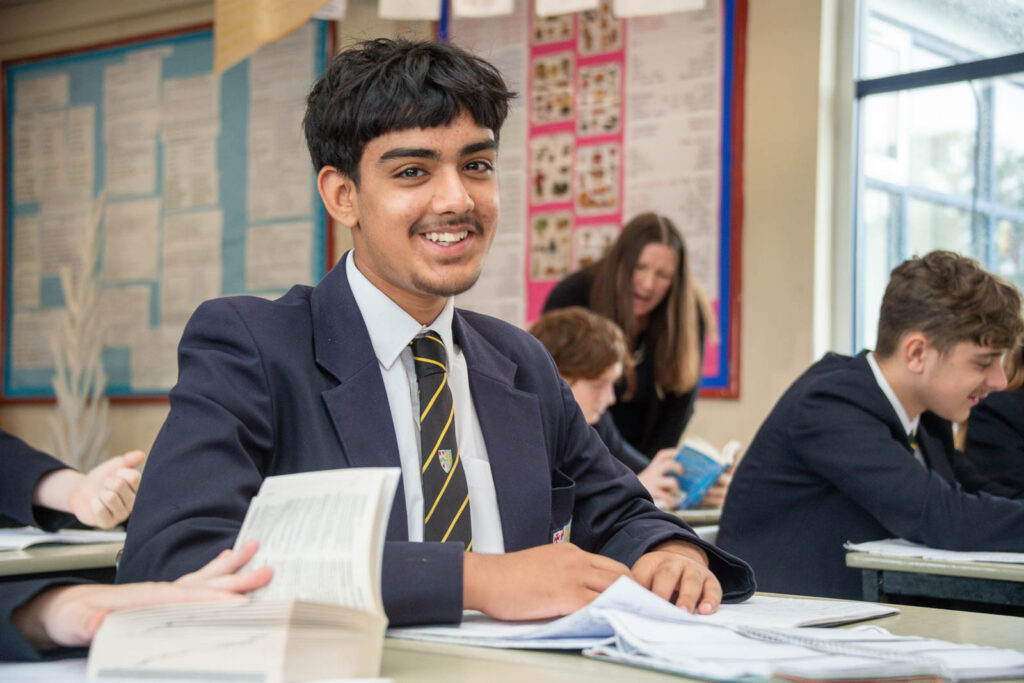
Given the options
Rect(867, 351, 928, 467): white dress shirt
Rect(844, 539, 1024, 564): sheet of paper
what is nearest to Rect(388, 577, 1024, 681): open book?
Rect(844, 539, 1024, 564): sheet of paper

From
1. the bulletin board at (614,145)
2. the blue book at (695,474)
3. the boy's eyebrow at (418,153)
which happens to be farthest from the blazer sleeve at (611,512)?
the bulletin board at (614,145)

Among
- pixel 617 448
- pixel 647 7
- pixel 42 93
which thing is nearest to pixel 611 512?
pixel 617 448

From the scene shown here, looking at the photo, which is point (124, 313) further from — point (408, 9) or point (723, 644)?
point (723, 644)

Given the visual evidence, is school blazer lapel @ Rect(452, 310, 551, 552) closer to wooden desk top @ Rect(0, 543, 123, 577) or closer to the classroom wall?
wooden desk top @ Rect(0, 543, 123, 577)

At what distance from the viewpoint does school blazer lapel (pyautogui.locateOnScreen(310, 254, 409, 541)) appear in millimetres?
1231

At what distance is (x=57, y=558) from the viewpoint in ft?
5.47

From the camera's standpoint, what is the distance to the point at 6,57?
611 centimetres

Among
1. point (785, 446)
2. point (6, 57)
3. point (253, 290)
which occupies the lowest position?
point (785, 446)

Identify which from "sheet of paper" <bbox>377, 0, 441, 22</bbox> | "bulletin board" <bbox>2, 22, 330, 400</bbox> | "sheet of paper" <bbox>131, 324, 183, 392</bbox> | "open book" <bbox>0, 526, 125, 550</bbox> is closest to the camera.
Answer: "open book" <bbox>0, 526, 125, 550</bbox>

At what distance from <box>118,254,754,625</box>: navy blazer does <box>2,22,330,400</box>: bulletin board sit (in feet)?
12.3

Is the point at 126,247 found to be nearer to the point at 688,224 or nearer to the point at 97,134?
the point at 97,134

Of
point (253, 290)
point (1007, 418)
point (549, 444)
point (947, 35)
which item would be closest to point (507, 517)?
point (549, 444)

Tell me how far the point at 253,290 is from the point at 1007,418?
351cm

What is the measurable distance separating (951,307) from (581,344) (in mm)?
967
